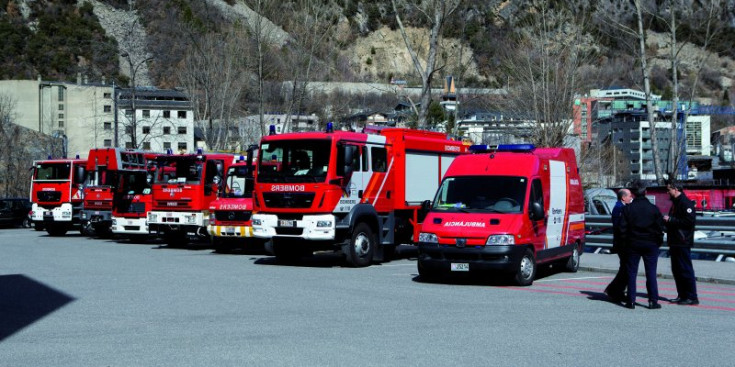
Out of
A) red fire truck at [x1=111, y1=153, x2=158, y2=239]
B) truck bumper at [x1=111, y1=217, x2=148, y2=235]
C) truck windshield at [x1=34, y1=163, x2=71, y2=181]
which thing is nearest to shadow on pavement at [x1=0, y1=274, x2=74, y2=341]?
truck bumper at [x1=111, y1=217, x2=148, y2=235]

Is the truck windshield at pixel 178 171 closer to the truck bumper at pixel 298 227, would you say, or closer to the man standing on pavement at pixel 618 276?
the truck bumper at pixel 298 227

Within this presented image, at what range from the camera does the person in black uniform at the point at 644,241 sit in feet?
41.3

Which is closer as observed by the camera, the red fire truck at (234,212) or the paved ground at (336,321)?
the paved ground at (336,321)

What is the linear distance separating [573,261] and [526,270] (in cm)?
329

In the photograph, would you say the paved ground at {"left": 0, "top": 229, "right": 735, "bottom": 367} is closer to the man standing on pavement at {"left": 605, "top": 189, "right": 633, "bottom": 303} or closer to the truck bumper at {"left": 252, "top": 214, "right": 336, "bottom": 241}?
the man standing on pavement at {"left": 605, "top": 189, "right": 633, "bottom": 303}

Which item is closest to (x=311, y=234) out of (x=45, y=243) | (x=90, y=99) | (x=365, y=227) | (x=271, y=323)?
(x=365, y=227)

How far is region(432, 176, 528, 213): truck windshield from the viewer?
15.8 meters

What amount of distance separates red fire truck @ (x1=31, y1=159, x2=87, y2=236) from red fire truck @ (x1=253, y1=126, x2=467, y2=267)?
1535 cm

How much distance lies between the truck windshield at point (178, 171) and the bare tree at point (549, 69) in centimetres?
1533

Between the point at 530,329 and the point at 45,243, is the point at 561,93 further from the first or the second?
the point at 530,329

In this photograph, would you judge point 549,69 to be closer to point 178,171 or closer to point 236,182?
point 236,182

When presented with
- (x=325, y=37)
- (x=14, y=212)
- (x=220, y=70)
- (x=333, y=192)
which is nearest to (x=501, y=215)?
(x=333, y=192)

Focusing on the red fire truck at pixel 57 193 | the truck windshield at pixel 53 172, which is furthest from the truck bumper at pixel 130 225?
the truck windshield at pixel 53 172

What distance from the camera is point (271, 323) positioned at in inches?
428
